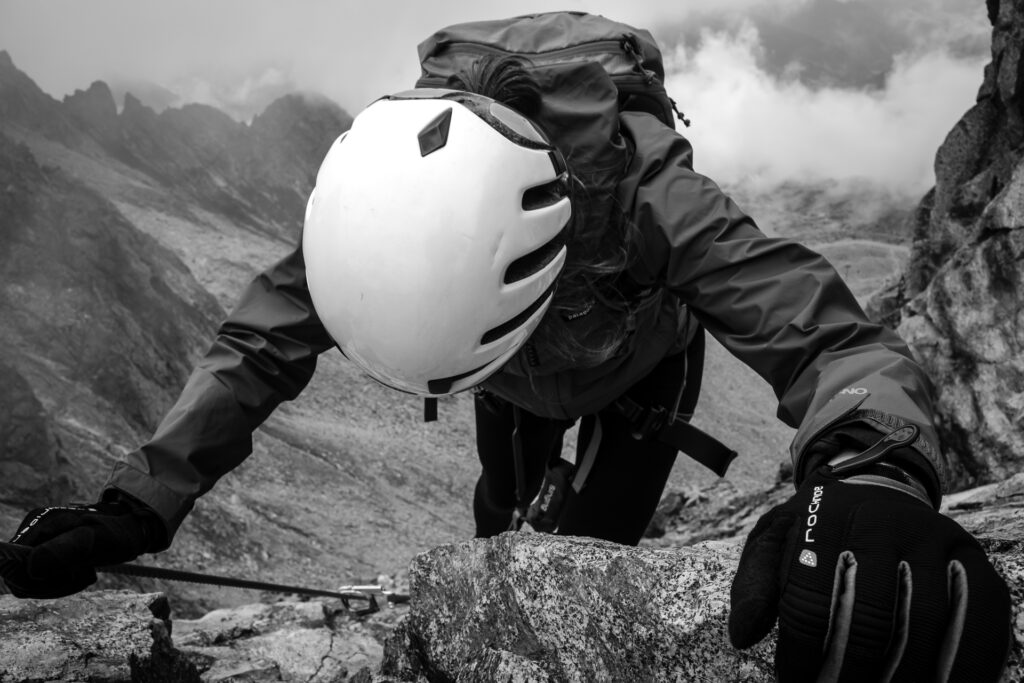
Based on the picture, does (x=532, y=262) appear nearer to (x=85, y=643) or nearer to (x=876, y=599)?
(x=876, y=599)

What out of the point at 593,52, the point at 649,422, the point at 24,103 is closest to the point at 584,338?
the point at 649,422

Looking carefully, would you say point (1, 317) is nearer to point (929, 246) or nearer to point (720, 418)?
point (929, 246)

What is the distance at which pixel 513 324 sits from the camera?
3729 mm

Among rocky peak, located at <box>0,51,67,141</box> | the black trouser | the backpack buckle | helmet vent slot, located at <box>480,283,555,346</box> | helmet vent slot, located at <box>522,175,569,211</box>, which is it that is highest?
rocky peak, located at <box>0,51,67,141</box>

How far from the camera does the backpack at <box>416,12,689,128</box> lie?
13.4ft

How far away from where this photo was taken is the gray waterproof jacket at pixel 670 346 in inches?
110

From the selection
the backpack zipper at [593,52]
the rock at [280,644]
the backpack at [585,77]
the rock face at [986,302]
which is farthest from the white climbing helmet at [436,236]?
the rock face at [986,302]

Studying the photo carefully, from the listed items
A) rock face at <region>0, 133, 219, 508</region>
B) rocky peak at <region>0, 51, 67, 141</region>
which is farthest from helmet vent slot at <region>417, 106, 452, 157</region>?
rocky peak at <region>0, 51, 67, 141</region>

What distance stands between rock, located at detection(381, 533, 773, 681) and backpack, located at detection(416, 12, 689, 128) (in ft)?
7.41

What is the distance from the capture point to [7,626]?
3.78 metres

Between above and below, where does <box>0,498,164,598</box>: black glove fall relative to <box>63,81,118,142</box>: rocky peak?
below

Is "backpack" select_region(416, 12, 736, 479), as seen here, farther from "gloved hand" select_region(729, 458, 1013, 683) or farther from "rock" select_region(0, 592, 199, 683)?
"gloved hand" select_region(729, 458, 1013, 683)

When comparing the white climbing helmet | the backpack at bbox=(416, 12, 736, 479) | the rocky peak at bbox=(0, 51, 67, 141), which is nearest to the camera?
the white climbing helmet

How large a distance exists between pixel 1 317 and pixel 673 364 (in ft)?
70.8
